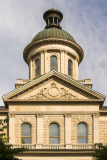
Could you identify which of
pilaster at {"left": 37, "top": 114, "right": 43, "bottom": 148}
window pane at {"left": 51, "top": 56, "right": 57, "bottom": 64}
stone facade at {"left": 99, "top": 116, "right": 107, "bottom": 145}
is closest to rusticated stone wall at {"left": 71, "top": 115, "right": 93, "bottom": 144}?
stone facade at {"left": 99, "top": 116, "right": 107, "bottom": 145}

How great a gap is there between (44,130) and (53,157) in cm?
302

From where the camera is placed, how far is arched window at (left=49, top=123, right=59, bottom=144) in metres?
38.2

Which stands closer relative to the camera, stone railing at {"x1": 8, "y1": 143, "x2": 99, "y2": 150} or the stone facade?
stone railing at {"x1": 8, "y1": 143, "x2": 99, "y2": 150}

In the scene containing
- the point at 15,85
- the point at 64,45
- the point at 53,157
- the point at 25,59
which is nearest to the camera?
the point at 53,157

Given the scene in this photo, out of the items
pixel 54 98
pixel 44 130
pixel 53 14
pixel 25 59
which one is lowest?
pixel 44 130

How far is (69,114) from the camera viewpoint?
3869 cm

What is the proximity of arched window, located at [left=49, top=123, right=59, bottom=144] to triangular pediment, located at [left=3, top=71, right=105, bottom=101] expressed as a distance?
9.49 feet

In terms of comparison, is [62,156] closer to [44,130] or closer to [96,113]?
[44,130]

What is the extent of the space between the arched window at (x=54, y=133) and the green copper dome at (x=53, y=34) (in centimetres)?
1452

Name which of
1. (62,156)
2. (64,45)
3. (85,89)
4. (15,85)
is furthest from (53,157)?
(64,45)

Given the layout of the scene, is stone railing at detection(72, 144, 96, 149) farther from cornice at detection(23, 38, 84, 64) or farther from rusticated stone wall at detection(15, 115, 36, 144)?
cornice at detection(23, 38, 84, 64)

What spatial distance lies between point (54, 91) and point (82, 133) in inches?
205

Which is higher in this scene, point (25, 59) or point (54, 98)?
point (25, 59)

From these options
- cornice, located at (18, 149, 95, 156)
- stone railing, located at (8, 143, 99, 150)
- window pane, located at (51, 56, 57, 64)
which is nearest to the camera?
cornice, located at (18, 149, 95, 156)
